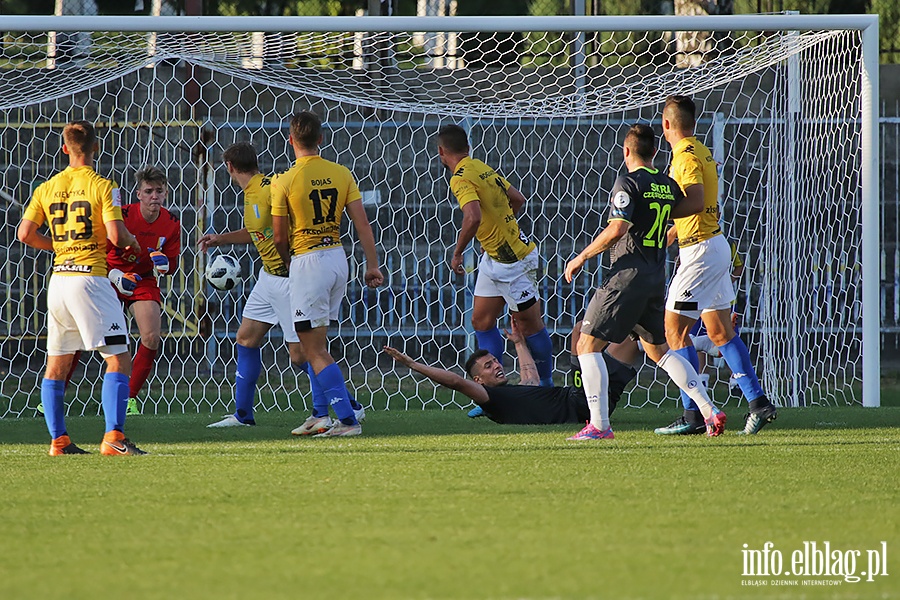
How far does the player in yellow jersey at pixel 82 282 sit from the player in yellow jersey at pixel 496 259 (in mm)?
2683

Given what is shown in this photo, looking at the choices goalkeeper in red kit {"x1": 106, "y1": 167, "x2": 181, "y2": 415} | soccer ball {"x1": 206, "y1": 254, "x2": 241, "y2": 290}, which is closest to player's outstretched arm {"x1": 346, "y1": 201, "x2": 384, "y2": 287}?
goalkeeper in red kit {"x1": 106, "y1": 167, "x2": 181, "y2": 415}

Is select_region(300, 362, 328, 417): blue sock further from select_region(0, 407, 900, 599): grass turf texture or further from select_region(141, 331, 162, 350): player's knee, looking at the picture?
select_region(141, 331, 162, 350): player's knee

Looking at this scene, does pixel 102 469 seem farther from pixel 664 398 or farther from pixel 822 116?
pixel 822 116

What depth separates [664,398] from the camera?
30.0 ft

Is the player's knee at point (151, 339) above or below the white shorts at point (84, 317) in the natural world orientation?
below

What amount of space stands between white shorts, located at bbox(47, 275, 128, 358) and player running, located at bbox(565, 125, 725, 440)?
2.37m

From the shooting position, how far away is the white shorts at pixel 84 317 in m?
5.61

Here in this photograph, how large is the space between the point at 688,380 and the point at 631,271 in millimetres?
709

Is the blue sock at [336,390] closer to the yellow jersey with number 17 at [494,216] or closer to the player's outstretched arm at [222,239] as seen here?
the player's outstretched arm at [222,239]

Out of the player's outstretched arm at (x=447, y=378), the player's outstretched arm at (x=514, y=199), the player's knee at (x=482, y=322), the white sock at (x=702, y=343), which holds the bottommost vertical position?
the player's outstretched arm at (x=447, y=378)

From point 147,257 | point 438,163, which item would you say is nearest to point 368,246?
point 147,257

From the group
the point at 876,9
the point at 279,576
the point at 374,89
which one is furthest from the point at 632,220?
the point at 876,9

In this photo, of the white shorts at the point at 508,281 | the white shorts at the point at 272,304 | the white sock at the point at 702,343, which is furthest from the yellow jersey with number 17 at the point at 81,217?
the white sock at the point at 702,343

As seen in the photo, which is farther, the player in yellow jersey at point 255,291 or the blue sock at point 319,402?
the player in yellow jersey at point 255,291
